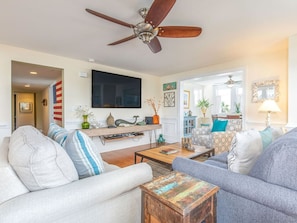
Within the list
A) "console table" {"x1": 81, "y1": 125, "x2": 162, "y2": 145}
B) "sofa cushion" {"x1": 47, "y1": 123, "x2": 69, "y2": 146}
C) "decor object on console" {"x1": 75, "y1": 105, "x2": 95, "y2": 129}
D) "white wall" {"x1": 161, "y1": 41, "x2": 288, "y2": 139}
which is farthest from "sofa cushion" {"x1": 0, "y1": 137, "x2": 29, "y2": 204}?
"white wall" {"x1": 161, "y1": 41, "x2": 288, "y2": 139}

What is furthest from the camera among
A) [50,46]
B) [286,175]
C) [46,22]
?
[50,46]

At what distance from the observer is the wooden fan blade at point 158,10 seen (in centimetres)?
136

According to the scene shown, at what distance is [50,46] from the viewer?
2770 mm

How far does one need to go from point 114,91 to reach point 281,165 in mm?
3600

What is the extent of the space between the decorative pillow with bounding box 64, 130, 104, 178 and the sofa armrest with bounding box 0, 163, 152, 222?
0.15 m

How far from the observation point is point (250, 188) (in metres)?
0.87

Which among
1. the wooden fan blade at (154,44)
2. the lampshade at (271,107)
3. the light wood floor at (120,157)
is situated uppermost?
the wooden fan blade at (154,44)

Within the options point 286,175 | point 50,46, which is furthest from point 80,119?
point 286,175

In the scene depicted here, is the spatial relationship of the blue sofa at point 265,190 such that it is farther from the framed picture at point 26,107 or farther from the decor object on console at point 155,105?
the framed picture at point 26,107

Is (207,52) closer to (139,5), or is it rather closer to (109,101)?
(139,5)

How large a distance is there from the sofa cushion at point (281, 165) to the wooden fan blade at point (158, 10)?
1.31m

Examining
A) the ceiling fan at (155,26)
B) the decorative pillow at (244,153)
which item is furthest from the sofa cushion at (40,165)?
the ceiling fan at (155,26)

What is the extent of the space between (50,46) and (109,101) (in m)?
1.62

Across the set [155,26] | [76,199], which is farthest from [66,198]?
[155,26]
